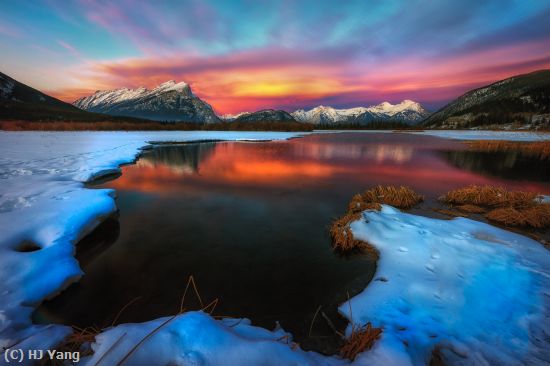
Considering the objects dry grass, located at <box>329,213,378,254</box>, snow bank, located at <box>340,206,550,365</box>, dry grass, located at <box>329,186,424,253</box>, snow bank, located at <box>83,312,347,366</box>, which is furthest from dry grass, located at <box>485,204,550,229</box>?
snow bank, located at <box>83,312,347,366</box>

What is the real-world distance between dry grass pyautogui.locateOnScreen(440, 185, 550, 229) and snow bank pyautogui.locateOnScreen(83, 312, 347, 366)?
9.42 meters

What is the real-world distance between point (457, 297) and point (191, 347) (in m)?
4.96

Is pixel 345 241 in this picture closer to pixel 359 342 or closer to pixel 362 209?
pixel 362 209

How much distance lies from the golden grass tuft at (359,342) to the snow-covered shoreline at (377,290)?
0.45 feet

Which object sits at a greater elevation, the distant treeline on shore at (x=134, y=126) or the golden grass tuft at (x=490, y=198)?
the distant treeline on shore at (x=134, y=126)

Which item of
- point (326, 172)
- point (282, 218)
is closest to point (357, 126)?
point (326, 172)

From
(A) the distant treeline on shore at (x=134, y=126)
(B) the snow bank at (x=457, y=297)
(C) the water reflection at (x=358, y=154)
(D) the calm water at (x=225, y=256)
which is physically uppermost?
(A) the distant treeline on shore at (x=134, y=126)

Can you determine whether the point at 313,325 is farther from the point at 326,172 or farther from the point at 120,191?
the point at 326,172

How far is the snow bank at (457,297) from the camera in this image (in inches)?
136

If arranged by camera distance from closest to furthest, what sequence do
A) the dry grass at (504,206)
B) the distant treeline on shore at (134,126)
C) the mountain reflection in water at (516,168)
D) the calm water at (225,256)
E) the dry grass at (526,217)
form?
the calm water at (225,256)
the dry grass at (526,217)
the dry grass at (504,206)
the mountain reflection in water at (516,168)
the distant treeline on shore at (134,126)

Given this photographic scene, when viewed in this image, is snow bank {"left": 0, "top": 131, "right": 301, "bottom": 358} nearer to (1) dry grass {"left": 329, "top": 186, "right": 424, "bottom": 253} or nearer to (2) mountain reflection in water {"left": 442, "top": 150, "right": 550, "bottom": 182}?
(1) dry grass {"left": 329, "top": 186, "right": 424, "bottom": 253}

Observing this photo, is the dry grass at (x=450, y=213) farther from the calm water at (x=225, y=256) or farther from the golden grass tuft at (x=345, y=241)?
the golden grass tuft at (x=345, y=241)

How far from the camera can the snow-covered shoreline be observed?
312 cm

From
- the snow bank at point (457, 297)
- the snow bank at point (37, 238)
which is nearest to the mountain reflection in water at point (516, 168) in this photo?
the snow bank at point (457, 297)
